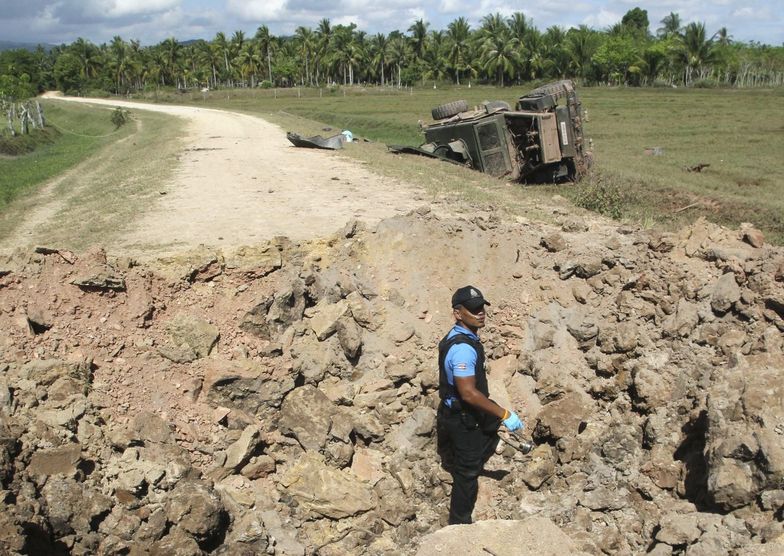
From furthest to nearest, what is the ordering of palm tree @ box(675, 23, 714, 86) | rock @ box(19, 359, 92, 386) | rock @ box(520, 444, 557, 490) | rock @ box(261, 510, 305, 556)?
palm tree @ box(675, 23, 714, 86), rock @ box(520, 444, 557, 490), rock @ box(19, 359, 92, 386), rock @ box(261, 510, 305, 556)

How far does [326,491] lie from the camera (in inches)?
216

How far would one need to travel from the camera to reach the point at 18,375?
5.56m

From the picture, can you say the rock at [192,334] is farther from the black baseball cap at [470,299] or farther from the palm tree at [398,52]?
the palm tree at [398,52]

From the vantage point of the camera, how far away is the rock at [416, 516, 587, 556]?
15.2ft

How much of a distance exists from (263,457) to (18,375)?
2.13 metres

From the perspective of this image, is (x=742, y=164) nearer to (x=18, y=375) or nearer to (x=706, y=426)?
(x=706, y=426)

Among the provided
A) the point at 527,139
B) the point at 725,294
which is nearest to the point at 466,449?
the point at 725,294

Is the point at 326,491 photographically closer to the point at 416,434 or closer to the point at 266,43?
the point at 416,434

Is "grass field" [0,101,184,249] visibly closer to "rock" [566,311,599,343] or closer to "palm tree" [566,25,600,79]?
"rock" [566,311,599,343]

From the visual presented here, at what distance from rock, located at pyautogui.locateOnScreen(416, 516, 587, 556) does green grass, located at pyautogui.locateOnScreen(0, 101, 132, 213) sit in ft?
43.6

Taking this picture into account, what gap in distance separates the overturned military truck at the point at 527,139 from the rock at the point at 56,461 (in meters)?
13.0

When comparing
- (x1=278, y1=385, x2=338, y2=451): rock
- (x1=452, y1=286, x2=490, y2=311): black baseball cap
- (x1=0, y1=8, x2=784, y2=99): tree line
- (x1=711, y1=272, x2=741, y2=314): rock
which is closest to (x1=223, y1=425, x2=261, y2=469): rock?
(x1=278, y1=385, x2=338, y2=451): rock

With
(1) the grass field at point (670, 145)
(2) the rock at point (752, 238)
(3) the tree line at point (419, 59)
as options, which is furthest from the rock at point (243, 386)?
(3) the tree line at point (419, 59)

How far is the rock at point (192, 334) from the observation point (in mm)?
6523
